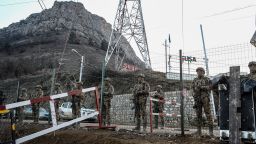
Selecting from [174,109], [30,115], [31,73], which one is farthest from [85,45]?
[174,109]

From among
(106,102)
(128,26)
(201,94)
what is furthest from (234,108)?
(128,26)

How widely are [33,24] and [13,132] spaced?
85570 mm

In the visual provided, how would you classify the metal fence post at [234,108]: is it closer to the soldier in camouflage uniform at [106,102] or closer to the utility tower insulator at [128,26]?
the soldier in camouflage uniform at [106,102]

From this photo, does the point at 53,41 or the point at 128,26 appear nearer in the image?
the point at 128,26

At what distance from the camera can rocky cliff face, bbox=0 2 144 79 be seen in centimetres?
5950

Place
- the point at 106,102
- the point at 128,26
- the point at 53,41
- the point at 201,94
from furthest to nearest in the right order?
the point at 53,41, the point at 128,26, the point at 106,102, the point at 201,94

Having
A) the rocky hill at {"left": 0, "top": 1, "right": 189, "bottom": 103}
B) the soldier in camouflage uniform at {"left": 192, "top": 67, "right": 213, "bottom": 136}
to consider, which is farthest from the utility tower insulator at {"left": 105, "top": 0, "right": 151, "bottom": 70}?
the soldier in camouflage uniform at {"left": 192, "top": 67, "right": 213, "bottom": 136}

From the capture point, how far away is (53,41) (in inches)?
2960

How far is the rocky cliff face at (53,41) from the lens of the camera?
5950 cm

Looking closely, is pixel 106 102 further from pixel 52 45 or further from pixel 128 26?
pixel 52 45

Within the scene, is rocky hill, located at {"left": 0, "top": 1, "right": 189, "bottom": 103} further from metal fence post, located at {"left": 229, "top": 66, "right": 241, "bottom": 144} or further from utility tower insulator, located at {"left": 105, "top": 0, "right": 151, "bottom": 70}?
metal fence post, located at {"left": 229, "top": 66, "right": 241, "bottom": 144}

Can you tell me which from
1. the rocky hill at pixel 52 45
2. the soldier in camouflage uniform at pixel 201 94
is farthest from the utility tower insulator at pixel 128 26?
the soldier in camouflage uniform at pixel 201 94

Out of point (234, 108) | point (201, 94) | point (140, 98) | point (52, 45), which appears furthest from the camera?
point (52, 45)

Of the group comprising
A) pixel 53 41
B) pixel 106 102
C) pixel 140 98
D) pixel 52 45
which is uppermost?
pixel 53 41
